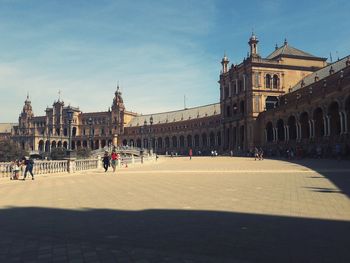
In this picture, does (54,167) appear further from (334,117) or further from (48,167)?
(334,117)

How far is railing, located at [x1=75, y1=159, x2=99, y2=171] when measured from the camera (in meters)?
29.3

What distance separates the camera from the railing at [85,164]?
2932cm

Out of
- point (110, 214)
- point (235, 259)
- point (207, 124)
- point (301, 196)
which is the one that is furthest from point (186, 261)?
point (207, 124)

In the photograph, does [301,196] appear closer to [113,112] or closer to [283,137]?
[283,137]

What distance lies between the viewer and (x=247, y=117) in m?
73.9

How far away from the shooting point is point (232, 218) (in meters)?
8.68

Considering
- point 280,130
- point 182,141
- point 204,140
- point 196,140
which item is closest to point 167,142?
point 182,141

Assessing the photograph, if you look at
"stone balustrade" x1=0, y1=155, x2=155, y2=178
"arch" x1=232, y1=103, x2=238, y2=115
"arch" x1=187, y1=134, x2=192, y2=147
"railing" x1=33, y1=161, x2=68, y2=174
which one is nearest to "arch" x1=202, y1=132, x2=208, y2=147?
"arch" x1=187, y1=134, x2=192, y2=147

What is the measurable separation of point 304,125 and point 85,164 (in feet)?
122

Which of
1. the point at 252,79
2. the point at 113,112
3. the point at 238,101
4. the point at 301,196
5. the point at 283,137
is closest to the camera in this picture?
the point at 301,196

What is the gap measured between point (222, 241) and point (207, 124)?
3898 inches

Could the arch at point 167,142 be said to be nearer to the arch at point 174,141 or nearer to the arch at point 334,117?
the arch at point 174,141

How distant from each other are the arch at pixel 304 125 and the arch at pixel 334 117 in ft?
20.7

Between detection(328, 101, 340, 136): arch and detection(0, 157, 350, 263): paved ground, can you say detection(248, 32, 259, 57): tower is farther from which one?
detection(0, 157, 350, 263): paved ground
